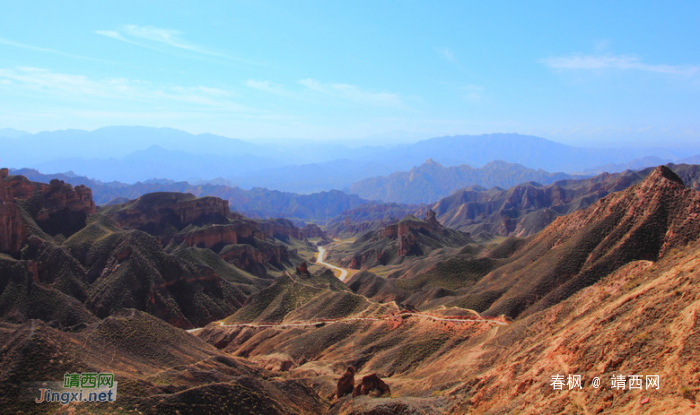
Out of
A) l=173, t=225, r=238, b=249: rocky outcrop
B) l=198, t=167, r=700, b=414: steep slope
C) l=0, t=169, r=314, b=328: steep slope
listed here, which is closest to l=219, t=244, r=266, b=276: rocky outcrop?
l=0, t=169, r=314, b=328: steep slope

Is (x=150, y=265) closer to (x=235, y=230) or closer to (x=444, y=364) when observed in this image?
(x=235, y=230)

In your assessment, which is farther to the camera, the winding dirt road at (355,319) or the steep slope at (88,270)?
the steep slope at (88,270)

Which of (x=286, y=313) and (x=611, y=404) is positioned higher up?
(x=611, y=404)

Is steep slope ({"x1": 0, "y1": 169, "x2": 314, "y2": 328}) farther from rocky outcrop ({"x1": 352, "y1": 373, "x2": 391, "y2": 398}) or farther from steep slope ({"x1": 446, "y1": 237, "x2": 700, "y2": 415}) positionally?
steep slope ({"x1": 446, "y1": 237, "x2": 700, "y2": 415})

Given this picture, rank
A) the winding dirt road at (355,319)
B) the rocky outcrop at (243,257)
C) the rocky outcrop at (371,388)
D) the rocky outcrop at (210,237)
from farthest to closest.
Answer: the rocky outcrop at (210,237), the rocky outcrop at (243,257), the winding dirt road at (355,319), the rocky outcrop at (371,388)

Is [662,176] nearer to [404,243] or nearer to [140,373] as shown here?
[140,373]

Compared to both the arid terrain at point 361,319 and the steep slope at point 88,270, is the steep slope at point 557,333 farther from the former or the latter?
the steep slope at point 88,270

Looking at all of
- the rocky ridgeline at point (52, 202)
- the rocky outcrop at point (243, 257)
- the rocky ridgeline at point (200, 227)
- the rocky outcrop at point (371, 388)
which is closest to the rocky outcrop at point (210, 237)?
the rocky ridgeline at point (200, 227)

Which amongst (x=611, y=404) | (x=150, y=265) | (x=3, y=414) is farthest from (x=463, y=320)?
(x=150, y=265)

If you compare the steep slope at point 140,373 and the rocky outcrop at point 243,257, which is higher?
the steep slope at point 140,373

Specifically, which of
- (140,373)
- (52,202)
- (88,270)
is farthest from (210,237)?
(140,373)

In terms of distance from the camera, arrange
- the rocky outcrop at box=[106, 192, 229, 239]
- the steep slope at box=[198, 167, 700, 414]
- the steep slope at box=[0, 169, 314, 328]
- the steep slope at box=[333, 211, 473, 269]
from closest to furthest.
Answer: the steep slope at box=[198, 167, 700, 414]
the steep slope at box=[0, 169, 314, 328]
the rocky outcrop at box=[106, 192, 229, 239]
the steep slope at box=[333, 211, 473, 269]
